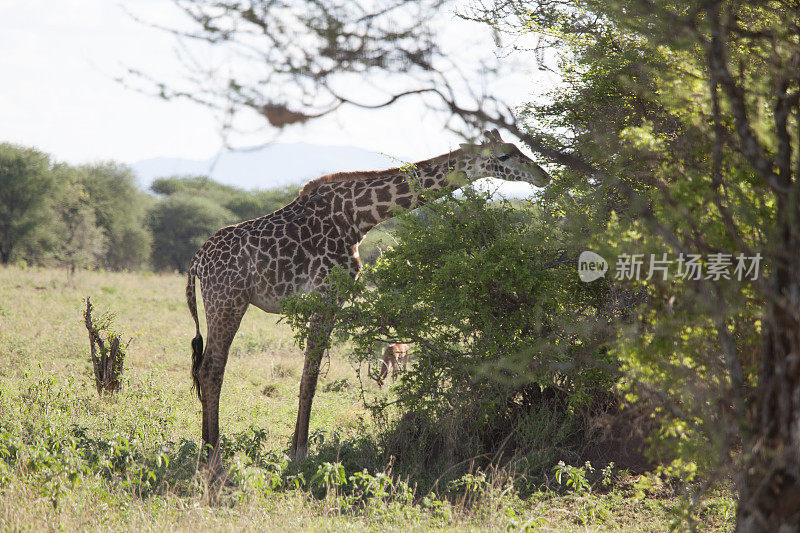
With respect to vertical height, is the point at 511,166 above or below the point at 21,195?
below

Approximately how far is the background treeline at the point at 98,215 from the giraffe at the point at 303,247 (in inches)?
800

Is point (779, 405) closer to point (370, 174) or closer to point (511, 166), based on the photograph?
point (511, 166)

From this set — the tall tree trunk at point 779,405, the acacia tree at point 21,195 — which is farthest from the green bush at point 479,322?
the acacia tree at point 21,195

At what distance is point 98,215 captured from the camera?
31984mm

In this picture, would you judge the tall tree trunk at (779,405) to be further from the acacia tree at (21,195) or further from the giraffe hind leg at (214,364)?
the acacia tree at (21,195)

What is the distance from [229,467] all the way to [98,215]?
29.2 metres

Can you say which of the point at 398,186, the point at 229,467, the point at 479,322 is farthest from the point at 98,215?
the point at 479,322

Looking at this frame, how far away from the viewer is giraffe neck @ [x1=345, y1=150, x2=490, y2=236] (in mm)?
7062

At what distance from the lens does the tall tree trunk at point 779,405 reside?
2.79 m

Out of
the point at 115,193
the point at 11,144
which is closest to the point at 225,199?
the point at 115,193

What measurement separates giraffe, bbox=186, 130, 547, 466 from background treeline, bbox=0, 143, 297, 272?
20307 mm

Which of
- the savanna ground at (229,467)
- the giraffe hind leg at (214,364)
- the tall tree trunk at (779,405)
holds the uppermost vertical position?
the tall tree trunk at (779,405)

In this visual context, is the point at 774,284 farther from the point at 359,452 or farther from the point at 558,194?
the point at 359,452

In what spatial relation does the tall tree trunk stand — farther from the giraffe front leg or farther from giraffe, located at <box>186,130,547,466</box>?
the giraffe front leg
